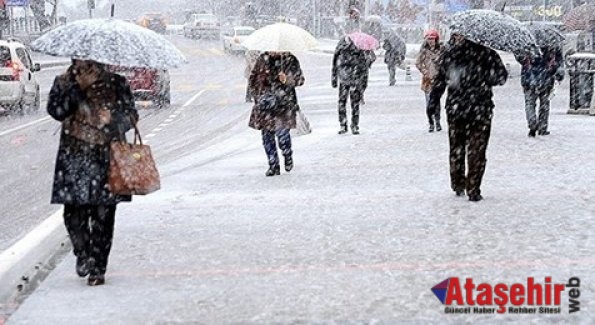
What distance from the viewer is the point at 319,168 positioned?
42.0 feet

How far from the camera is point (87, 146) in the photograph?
669cm

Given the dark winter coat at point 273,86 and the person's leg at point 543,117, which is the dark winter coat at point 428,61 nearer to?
the person's leg at point 543,117

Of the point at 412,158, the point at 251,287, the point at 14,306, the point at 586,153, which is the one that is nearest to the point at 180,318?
the point at 251,287

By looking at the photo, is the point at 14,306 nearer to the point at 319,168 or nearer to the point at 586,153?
the point at 319,168

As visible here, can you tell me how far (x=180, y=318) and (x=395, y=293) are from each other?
1445 mm

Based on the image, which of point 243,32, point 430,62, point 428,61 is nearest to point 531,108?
point 430,62

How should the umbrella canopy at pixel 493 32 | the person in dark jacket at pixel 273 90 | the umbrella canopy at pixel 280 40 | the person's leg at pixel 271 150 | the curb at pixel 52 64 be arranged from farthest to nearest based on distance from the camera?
the curb at pixel 52 64 < the person's leg at pixel 271 150 < the person in dark jacket at pixel 273 90 < the umbrella canopy at pixel 280 40 < the umbrella canopy at pixel 493 32

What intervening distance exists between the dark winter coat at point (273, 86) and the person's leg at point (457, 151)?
256cm

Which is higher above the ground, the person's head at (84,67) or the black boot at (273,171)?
Result: the person's head at (84,67)

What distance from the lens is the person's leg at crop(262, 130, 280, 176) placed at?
12.0 meters

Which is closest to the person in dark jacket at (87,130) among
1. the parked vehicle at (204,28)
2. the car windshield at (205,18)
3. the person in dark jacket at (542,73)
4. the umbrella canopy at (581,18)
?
the person in dark jacket at (542,73)

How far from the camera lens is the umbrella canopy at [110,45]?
6.39 m

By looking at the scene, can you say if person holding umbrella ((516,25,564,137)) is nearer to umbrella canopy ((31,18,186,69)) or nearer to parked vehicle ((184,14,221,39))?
umbrella canopy ((31,18,186,69))

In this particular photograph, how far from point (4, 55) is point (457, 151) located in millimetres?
15021
